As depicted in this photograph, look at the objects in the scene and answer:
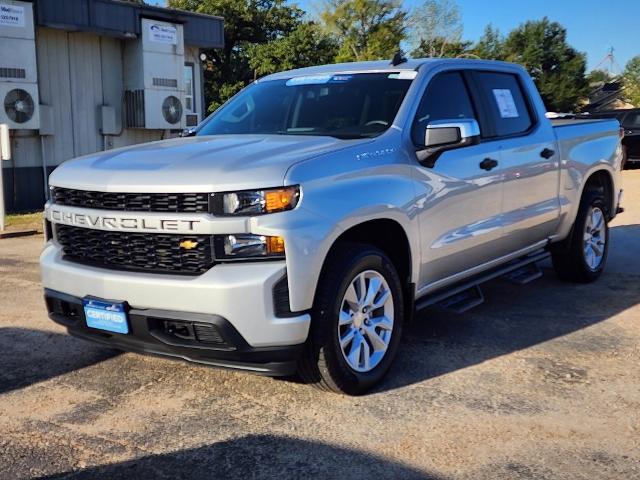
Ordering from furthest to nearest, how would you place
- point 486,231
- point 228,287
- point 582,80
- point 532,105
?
point 582,80, point 532,105, point 486,231, point 228,287

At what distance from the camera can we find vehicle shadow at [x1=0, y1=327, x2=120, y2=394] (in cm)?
437

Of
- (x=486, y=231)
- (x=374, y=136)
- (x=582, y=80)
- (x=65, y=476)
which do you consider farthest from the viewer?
(x=582, y=80)

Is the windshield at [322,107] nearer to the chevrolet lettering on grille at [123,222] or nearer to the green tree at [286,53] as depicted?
the chevrolet lettering on grille at [123,222]

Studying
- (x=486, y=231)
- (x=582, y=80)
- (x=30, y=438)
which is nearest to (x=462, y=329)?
(x=486, y=231)

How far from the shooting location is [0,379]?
14.2 feet

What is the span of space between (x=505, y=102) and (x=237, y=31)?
3286 centimetres

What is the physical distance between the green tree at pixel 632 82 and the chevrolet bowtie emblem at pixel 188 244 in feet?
150

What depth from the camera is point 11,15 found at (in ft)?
39.5

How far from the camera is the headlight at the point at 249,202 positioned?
3.46 m

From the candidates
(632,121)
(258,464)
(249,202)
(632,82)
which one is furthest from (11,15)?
(632,82)

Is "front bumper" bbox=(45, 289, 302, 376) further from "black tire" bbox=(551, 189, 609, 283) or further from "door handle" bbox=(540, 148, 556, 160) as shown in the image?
"black tire" bbox=(551, 189, 609, 283)

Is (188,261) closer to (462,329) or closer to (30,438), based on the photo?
(30,438)

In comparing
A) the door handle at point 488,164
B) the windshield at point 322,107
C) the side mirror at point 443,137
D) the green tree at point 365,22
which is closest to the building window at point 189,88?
the windshield at point 322,107

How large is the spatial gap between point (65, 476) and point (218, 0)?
114ft
